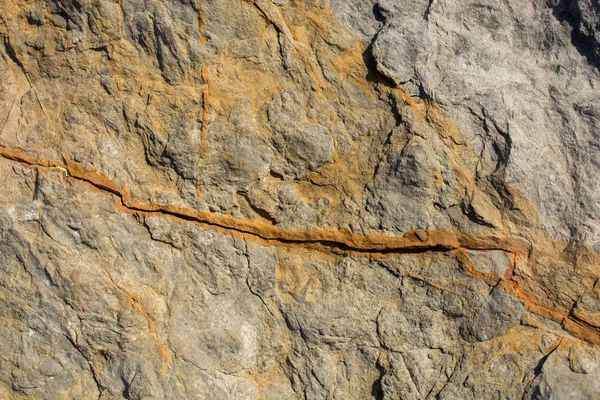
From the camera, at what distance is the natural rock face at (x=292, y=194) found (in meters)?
2.27

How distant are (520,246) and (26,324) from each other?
206 cm

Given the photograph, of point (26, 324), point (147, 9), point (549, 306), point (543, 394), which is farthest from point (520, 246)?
point (26, 324)

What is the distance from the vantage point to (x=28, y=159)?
2.39m

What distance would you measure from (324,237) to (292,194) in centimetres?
23

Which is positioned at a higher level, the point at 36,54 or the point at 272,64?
the point at 272,64

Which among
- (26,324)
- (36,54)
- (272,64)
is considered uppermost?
(272,64)

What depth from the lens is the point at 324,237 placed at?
2.36 metres

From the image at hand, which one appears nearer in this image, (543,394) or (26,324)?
(543,394)

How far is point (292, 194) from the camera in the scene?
2381 mm

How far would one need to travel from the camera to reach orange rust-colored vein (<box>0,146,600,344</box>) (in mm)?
2270

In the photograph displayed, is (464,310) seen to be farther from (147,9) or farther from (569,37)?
(147,9)

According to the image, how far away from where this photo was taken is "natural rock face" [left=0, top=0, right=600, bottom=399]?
2268 mm

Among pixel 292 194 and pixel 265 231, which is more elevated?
pixel 292 194

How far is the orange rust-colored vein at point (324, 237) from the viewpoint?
7.45ft
